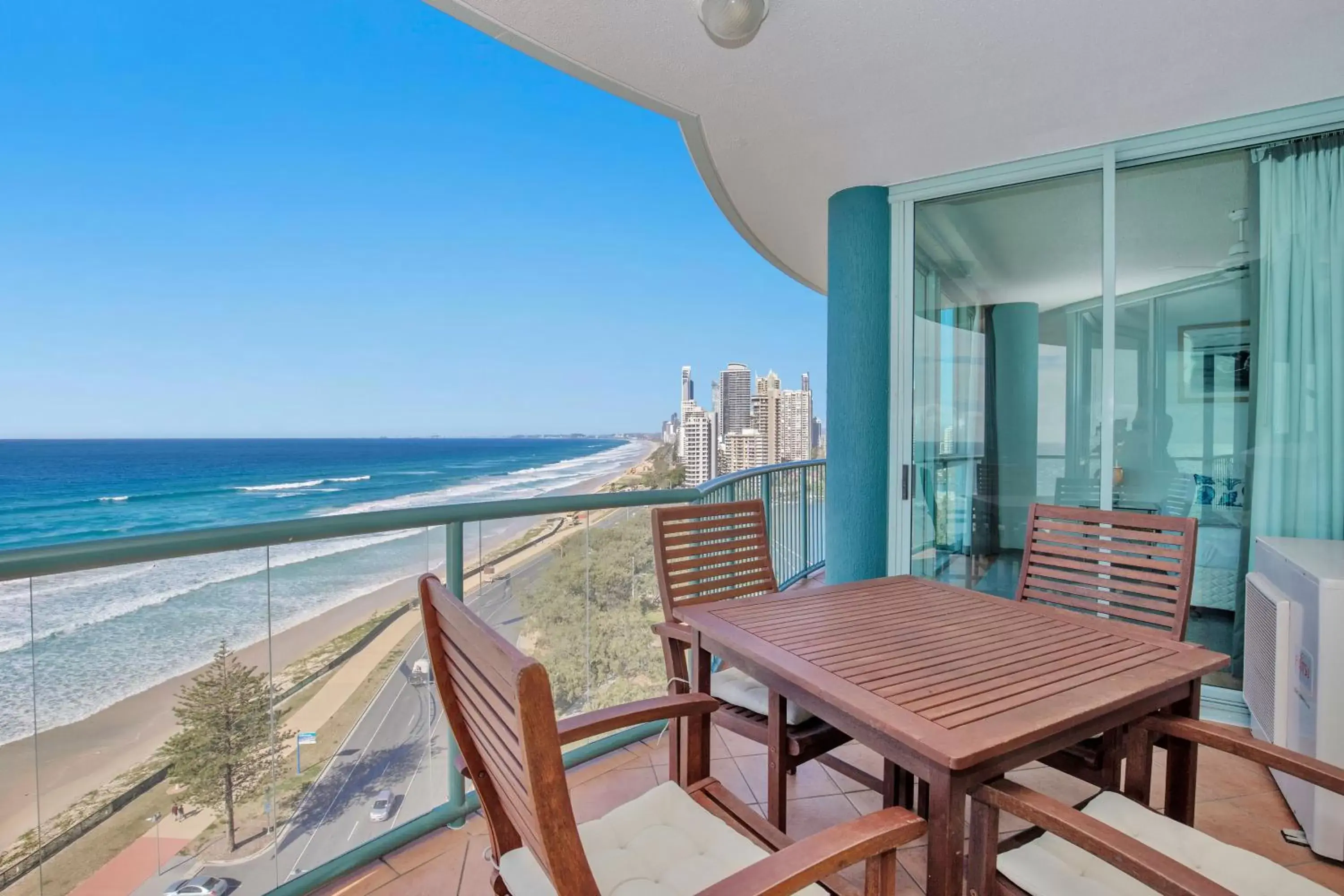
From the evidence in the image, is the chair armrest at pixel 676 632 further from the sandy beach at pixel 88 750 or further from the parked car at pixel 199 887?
the parked car at pixel 199 887

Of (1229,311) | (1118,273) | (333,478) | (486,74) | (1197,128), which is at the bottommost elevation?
(333,478)

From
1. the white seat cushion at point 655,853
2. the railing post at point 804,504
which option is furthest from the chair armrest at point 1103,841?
the railing post at point 804,504

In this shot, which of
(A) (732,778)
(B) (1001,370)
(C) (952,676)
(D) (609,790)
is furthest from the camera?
(B) (1001,370)

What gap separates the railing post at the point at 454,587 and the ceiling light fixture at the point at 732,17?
170 cm

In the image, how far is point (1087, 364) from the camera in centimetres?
303

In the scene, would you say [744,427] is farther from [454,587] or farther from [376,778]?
[376,778]

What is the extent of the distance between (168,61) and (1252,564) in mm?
30107

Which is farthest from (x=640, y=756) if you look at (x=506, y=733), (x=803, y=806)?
(x=506, y=733)

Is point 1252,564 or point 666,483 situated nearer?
point 1252,564

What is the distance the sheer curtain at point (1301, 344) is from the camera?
8.61 ft

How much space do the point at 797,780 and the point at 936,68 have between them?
261 cm

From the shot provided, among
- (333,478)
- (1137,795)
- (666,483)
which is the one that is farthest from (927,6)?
(333,478)

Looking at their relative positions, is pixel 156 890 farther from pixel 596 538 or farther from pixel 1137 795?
pixel 1137 795

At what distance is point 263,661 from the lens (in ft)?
5.21
